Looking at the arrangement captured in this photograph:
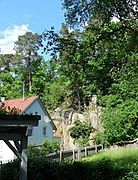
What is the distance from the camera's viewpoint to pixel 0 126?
7.57 meters

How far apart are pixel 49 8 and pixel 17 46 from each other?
40.2 m

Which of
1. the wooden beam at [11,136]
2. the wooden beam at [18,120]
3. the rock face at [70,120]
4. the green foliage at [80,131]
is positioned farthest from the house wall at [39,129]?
the wooden beam at [18,120]

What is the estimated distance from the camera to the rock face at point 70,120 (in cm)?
3611

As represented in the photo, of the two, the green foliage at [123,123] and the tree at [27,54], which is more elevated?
the tree at [27,54]

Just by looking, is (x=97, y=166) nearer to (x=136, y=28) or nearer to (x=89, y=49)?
(x=89, y=49)

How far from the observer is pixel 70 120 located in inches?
1503

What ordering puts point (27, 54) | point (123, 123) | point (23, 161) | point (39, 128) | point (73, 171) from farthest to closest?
point (27, 54) < point (39, 128) < point (123, 123) < point (73, 171) < point (23, 161)

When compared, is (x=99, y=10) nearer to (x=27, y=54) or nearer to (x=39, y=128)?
(x=39, y=128)

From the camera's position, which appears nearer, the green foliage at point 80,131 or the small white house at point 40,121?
the small white house at point 40,121

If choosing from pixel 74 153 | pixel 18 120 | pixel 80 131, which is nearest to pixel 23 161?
pixel 18 120

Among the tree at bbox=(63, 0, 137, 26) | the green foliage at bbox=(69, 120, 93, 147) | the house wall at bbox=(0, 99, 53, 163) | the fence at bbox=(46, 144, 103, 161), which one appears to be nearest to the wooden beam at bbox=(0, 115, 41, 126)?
the tree at bbox=(63, 0, 137, 26)

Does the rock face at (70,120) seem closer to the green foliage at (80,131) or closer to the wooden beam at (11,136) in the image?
the green foliage at (80,131)

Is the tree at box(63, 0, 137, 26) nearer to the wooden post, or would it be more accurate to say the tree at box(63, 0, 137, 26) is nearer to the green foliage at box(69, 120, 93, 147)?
the wooden post

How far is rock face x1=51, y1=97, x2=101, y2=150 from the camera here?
3611 cm
